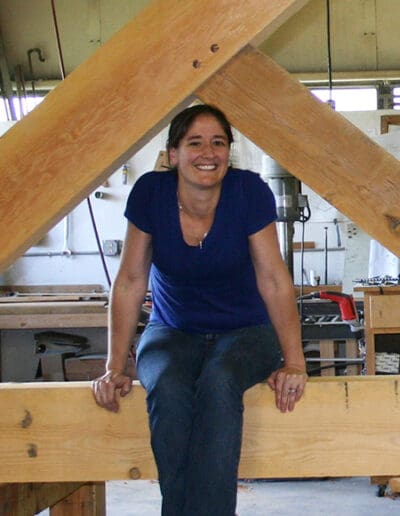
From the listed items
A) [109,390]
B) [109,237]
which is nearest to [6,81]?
[109,237]

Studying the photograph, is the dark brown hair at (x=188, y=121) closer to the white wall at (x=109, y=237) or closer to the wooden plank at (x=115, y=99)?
the wooden plank at (x=115, y=99)

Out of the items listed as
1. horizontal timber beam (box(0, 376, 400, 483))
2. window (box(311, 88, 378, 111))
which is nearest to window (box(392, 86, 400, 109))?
window (box(311, 88, 378, 111))

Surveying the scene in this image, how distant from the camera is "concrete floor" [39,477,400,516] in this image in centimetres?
392

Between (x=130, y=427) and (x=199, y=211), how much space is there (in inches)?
19.7

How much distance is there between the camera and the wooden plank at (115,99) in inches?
61.4

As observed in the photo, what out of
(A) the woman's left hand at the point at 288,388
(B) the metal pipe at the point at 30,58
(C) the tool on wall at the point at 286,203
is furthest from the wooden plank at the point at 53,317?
(B) the metal pipe at the point at 30,58

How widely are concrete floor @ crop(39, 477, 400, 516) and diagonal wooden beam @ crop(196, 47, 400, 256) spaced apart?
2550 millimetres

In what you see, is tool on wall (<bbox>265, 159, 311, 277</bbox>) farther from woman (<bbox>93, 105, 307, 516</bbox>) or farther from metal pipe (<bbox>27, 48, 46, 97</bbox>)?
metal pipe (<bbox>27, 48, 46, 97</bbox>)

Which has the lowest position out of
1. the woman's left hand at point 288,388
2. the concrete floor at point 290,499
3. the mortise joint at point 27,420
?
the concrete floor at point 290,499

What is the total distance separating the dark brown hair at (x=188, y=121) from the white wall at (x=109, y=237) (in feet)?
18.0

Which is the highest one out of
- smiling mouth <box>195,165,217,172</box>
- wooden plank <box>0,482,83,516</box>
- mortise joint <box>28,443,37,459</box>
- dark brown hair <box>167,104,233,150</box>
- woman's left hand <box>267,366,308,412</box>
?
dark brown hair <box>167,104,233,150</box>

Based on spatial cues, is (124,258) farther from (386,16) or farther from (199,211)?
(386,16)

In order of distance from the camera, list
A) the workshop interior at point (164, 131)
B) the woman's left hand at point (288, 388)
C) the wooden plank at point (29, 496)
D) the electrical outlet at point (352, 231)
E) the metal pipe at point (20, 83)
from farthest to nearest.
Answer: the metal pipe at point (20, 83) → the workshop interior at point (164, 131) → the electrical outlet at point (352, 231) → the wooden plank at point (29, 496) → the woman's left hand at point (288, 388)

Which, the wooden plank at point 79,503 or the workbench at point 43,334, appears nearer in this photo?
the wooden plank at point 79,503
